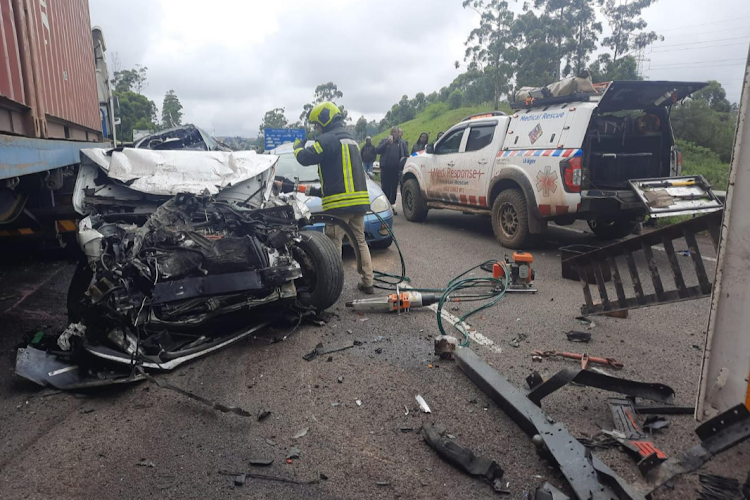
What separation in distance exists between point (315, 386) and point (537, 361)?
5.30ft

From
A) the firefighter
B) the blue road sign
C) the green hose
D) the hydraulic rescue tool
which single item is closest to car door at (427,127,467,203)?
the green hose

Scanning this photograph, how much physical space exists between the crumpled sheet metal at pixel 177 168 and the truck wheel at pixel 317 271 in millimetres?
944

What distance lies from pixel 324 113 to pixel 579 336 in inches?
132

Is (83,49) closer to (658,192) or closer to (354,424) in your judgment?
(354,424)

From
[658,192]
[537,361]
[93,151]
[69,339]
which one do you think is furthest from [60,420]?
[658,192]

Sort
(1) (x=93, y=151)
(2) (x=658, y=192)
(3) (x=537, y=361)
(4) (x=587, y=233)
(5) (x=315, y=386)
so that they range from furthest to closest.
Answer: (4) (x=587, y=233) → (2) (x=658, y=192) → (1) (x=93, y=151) → (3) (x=537, y=361) → (5) (x=315, y=386)

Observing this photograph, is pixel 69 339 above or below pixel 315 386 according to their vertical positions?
above

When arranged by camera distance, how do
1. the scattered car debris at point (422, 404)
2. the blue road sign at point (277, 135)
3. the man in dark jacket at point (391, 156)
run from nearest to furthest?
the scattered car debris at point (422, 404), the man in dark jacket at point (391, 156), the blue road sign at point (277, 135)

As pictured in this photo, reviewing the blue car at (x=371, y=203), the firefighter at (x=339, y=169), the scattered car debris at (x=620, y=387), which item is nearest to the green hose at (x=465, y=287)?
the firefighter at (x=339, y=169)

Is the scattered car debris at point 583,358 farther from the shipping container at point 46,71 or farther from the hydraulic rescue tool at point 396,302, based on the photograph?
the shipping container at point 46,71

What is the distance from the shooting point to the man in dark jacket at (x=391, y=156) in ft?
36.7

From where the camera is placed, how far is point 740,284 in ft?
5.96

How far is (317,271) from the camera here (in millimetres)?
4441

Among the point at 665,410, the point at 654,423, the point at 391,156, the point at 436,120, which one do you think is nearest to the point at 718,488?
the point at 654,423
